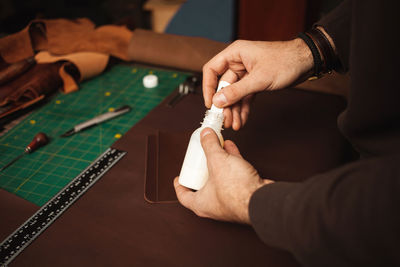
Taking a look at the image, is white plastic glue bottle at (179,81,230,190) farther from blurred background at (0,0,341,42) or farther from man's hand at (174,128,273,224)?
blurred background at (0,0,341,42)

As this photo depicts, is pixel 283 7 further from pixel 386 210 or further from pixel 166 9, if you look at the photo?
pixel 386 210

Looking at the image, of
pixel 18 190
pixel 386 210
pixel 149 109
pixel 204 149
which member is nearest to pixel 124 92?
pixel 149 109

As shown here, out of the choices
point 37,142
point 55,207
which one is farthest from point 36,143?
point 55,207

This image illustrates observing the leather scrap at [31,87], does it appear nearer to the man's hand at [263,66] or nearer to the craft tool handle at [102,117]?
the craft tool handle at [102,117]

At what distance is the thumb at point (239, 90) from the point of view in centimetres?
84

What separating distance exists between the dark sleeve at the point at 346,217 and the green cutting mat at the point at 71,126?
0.69 m

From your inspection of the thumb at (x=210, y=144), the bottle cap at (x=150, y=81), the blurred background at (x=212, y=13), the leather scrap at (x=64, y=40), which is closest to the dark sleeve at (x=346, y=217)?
the thumb at (x=210, y=144)

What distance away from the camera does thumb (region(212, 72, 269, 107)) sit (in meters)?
0.84

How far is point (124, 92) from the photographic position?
1.38m

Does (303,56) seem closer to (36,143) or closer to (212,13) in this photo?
(36,143)

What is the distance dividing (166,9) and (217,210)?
7.62 feet

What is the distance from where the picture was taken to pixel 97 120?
1.17 m

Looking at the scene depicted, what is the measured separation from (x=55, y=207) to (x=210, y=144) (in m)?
0.46

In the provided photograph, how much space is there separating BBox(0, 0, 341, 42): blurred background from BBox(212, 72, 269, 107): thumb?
1.56 meters
